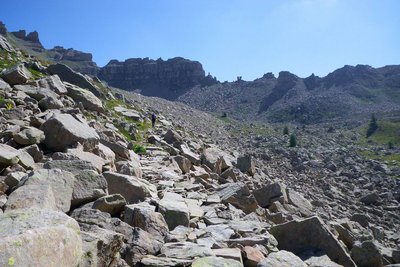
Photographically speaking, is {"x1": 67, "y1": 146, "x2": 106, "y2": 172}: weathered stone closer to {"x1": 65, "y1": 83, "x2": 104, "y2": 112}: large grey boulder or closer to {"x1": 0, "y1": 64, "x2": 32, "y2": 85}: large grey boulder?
{"x1": 0, "y1": 64, "x2": 32, "y2": 85}: large grey boulder

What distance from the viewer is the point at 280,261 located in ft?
25.3

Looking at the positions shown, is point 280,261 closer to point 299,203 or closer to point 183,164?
point 183,164

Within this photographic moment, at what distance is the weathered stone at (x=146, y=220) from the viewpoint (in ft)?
26.7

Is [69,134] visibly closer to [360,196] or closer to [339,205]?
[339,205]

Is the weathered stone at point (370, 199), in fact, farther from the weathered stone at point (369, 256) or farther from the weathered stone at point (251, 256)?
the weathered stone at point (251, 256)

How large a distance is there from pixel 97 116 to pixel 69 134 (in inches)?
454

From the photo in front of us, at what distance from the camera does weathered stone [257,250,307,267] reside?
24.6 feet

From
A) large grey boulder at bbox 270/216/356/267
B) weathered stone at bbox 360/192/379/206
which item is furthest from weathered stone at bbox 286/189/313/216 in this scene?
weathered stone at bbox 360/192/379/206

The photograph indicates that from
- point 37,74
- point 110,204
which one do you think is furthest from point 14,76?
point 110,204

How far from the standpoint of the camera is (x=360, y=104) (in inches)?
6860

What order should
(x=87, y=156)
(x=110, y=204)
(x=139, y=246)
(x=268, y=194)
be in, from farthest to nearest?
(x=268, y=194), (x=87, y=156), (x=110, y=204), (x=139, y=246)

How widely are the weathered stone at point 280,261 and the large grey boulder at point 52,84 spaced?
57.5ft

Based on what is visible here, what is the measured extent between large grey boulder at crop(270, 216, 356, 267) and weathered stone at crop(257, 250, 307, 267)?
1787mm

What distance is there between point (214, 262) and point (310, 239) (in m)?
4.52
